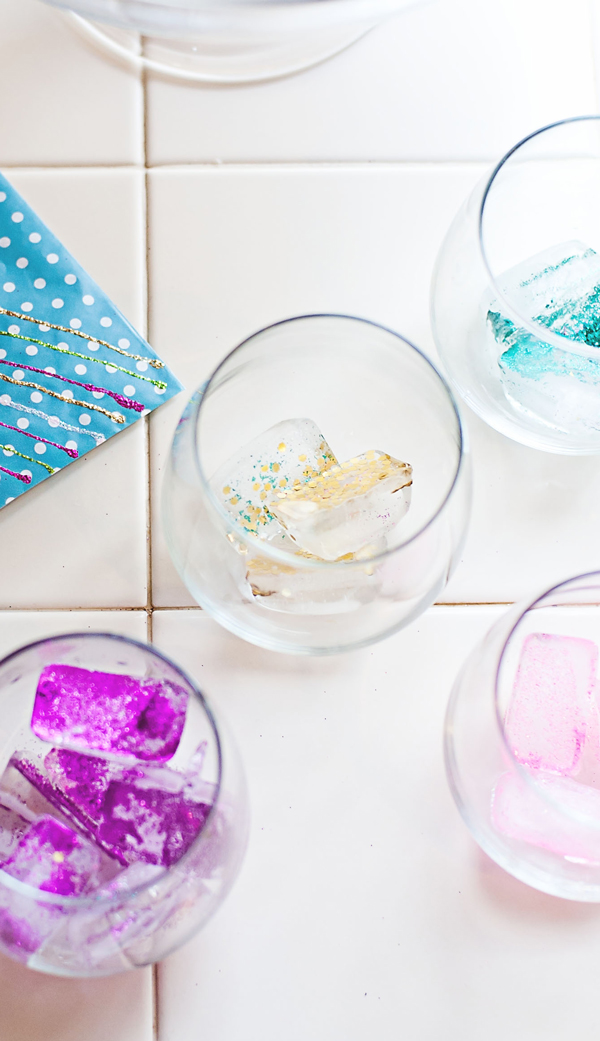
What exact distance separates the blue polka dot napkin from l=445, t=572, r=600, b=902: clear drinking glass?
12.6 inches

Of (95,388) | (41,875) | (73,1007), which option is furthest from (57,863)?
(95,388)

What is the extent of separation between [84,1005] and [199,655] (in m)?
0.25

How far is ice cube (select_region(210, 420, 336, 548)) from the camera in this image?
0.62m

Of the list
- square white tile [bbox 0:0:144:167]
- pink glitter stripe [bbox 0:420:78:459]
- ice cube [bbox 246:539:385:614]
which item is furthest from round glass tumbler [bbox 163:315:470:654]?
square white tile [bbox 0:0:144:167]

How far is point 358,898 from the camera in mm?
604

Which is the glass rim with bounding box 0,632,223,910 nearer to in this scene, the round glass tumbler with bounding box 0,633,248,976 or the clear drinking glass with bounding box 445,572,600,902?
the round glass tumbler with bounding box 0,633,248,976

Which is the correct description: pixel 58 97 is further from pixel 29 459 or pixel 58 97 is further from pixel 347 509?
pixel 347 509

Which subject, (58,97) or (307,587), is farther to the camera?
(58,97)

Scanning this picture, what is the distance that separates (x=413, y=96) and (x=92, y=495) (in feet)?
1.37

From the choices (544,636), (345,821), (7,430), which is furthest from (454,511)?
(7,430)

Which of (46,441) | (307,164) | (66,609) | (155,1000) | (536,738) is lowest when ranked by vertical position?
(155,1000)

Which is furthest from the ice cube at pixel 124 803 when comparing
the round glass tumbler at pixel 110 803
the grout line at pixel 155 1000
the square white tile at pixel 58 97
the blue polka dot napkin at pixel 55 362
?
the square white tile at pixel 58 97

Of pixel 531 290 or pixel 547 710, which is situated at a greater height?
pixel 531 290

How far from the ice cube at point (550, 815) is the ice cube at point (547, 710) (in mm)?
16
